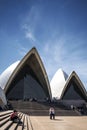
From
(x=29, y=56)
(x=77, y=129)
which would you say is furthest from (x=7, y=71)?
(x=77, y=129)

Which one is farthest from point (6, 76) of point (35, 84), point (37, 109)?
point (37, 109)

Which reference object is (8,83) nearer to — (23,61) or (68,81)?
(23,61)

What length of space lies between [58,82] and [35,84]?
4.39m

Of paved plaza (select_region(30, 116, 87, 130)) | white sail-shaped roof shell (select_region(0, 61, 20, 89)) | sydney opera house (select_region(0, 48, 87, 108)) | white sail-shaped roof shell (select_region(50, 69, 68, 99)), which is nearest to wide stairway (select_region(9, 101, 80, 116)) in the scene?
white sail-shaped roof shell (select_region(0, 61, 20, 89))

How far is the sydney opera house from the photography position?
140 feet

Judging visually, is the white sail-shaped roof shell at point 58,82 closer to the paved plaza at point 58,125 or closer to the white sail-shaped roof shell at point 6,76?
the white sail-shaped roof shell at point 6,76

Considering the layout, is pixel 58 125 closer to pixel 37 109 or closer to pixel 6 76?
pixel 37 109

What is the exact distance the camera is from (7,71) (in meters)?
44.0

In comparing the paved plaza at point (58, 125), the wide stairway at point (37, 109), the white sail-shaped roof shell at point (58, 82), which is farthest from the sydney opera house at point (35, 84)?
the paved plaza at point (58, 125)

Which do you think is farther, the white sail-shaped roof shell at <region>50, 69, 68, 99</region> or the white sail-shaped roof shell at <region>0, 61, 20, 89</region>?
the white sail-shaped roof shell at <region>50, 69, 68, 99</region>

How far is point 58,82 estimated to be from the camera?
4734 centimetres

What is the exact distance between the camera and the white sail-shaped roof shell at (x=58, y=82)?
46.0 metres

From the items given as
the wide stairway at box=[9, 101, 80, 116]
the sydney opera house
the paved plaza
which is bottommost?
the paved plaza

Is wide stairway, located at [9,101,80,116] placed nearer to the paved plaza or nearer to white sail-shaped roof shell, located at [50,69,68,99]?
white sail-shaped roof shell, located at [50,69,68,99]
